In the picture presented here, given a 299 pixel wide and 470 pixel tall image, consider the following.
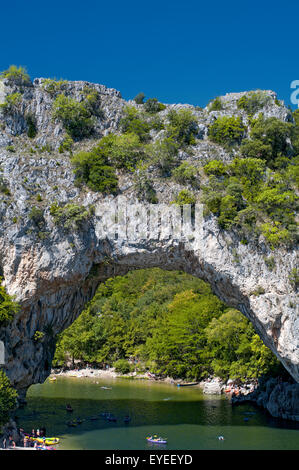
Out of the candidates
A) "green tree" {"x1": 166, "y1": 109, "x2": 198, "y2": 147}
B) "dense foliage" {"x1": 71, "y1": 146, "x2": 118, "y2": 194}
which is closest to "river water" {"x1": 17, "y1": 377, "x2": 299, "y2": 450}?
"dense foliage" {"x1": 71, "y1": 146, "x2": 118, "y2": 194}

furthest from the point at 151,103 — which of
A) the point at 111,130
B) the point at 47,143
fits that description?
the point at 47,143

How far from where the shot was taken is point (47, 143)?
32.4m

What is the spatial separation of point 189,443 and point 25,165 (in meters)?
19.7

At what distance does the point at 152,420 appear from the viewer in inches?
1229

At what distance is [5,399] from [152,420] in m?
11.5

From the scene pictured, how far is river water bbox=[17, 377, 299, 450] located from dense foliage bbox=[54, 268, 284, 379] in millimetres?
3763

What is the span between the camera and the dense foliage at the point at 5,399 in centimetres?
2334

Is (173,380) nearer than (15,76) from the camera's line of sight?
No

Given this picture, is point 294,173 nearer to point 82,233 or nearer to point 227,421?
point 82,233

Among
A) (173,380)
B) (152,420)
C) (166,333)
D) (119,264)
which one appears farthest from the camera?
(166,333)

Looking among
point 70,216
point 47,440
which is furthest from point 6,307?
point 47,440

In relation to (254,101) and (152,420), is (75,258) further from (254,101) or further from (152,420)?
(254,101)

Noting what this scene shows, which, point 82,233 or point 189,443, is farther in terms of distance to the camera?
point 82,233

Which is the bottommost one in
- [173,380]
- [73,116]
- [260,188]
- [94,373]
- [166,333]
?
[173,380]
